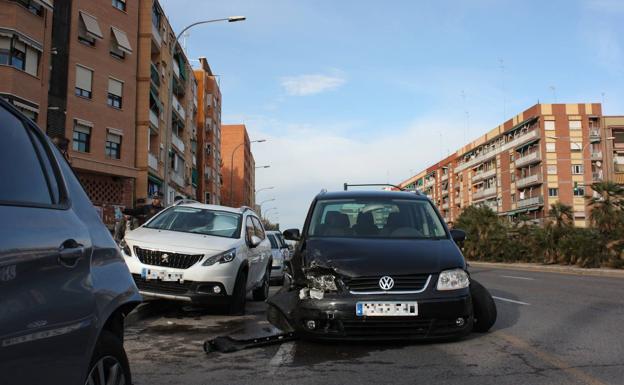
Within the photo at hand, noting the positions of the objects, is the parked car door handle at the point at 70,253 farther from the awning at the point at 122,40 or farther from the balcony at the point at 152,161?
the balcony at the point at 152,161

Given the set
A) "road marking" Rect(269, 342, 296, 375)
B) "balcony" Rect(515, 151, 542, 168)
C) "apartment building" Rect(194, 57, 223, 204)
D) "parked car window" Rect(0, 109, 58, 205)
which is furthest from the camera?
"balcony" Rect(515, 151, 542, 168)

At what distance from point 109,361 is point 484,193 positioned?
95.8 meters

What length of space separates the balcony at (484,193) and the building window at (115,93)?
7028 centimetres

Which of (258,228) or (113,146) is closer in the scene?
(258,228)

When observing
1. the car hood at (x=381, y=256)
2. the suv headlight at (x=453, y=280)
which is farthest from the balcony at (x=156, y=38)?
the suv headlight at (x=453, y=280)

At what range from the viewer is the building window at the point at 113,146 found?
30.4 metres

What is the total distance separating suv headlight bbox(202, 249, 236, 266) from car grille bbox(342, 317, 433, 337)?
3.01 meters

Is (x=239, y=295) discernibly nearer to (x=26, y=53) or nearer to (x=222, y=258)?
(x=222, y=258)

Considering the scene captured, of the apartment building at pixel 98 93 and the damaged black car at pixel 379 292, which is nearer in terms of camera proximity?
the damaged black car at pixel 379 292

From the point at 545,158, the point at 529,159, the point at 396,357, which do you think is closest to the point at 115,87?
the point at 396,357

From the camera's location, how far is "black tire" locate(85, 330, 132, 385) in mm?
2691

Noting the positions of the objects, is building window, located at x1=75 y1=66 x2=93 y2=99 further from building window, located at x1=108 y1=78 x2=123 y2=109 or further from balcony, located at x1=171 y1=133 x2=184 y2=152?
balcony, located at x1=171 y1=133 x2=184 y2=152

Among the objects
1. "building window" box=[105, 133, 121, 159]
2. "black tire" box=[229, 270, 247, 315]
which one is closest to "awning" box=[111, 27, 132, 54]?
"building window" box=[105, 133, 121, 159]

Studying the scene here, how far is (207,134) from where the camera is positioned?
6850 centimetres
